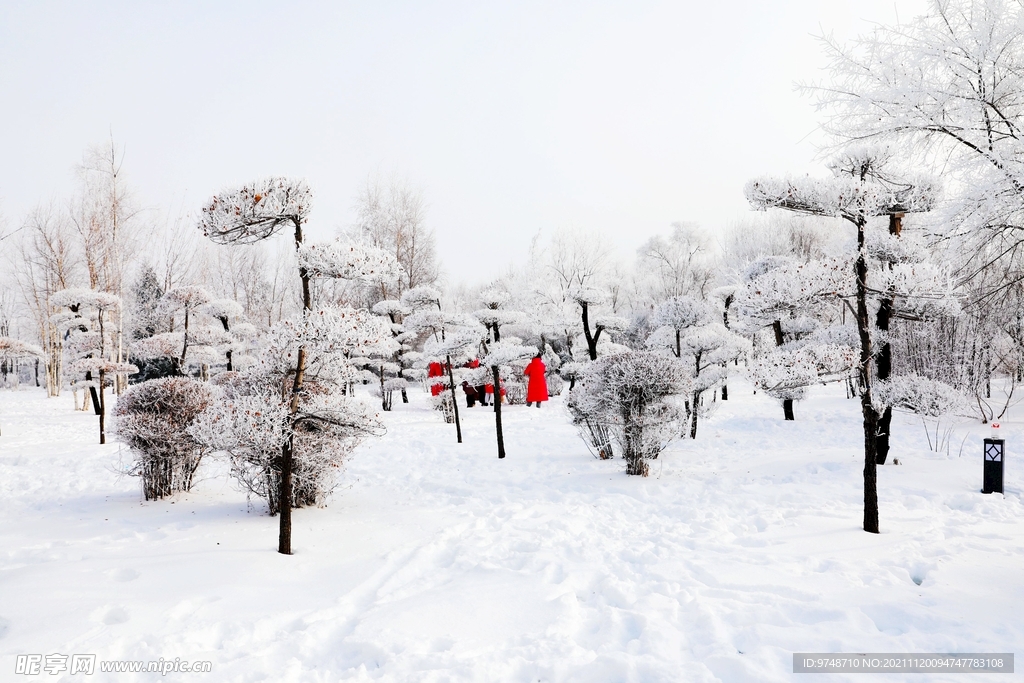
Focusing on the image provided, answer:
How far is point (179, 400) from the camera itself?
19.1 feet

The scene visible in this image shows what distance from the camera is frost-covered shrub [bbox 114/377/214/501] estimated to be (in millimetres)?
5484

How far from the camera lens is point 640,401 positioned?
23.9ft

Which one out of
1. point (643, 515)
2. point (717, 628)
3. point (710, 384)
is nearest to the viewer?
point (717, 628)

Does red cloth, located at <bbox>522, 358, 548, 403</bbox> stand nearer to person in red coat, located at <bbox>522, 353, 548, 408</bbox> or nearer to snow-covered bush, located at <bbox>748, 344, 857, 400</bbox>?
person in red coat, located at <bbox>522, 353, 548, 408</bbox>

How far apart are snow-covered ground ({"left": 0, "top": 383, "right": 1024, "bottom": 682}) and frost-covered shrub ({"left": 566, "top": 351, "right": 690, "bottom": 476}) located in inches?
21.1

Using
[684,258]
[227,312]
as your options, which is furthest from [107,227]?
[684,258]

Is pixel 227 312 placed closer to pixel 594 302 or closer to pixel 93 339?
pixel 93 339

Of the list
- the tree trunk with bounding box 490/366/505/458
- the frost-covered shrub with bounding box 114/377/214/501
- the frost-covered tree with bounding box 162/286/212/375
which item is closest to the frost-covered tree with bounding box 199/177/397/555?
the frost-covered shrub with bounding box 114/377/214/501

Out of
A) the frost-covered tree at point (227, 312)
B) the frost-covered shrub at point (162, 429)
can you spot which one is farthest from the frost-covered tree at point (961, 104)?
the frost-covered tree at point (227, 312)

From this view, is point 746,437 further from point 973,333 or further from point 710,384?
point 973,333

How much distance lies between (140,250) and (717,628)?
22.2 m

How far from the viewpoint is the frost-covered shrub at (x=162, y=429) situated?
548cm

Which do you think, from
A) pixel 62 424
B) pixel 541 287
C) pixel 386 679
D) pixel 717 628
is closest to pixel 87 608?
pixel 386 679

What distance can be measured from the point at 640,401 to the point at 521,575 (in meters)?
3.89
